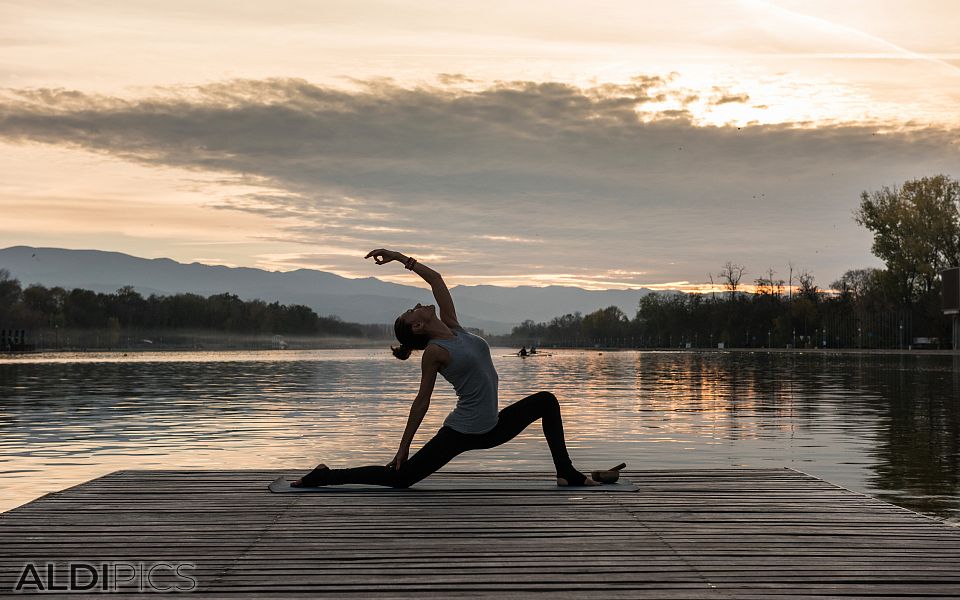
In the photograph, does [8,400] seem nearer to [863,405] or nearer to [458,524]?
[863,405]

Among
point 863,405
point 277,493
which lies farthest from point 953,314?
point 277,493

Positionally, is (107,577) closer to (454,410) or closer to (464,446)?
(454,410)

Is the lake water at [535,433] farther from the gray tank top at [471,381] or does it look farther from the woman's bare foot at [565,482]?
the gray tank top at [471,381]

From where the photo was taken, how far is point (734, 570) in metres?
6.60

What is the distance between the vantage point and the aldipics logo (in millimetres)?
6211

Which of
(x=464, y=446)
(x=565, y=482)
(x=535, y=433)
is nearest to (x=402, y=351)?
(x=464, y=446)

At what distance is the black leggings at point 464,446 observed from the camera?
30.7 feet

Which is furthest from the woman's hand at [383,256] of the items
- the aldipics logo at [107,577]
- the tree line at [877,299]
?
the tree line at [877,299]

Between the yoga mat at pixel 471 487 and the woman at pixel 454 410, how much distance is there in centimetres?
10

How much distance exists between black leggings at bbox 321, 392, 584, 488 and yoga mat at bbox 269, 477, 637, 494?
0.13 meters

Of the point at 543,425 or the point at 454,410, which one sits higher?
the point at 454,410

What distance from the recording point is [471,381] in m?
9.22

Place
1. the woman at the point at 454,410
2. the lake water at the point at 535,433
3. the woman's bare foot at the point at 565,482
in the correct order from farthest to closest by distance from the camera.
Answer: the lake water at the point at 535,433 → the woman's bare foot at the point at 565,482 → the woman at the point at 454,410

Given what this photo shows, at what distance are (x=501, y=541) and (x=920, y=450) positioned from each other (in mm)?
15934
